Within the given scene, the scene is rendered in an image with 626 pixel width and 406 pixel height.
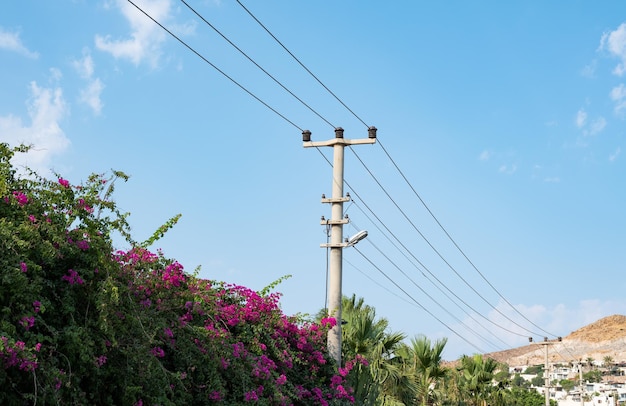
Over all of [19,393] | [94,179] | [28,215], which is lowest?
[19,393]

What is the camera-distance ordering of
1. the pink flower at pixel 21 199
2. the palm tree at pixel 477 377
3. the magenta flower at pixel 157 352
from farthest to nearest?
the palm tree at pixel 477 377, the magenta flower at pixel 157 352, the pink flower at pixel 21 199

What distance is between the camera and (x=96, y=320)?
8.84 metres

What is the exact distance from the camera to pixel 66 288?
8.77m

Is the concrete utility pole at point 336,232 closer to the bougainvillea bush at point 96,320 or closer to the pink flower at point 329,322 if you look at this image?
the pink flower at point 329,322

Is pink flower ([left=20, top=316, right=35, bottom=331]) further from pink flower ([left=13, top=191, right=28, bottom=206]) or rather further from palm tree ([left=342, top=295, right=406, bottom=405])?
palm tree ([left=342, top=295, right=406, bottom=405])

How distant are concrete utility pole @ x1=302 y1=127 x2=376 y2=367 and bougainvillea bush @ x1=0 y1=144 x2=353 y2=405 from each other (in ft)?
13.9

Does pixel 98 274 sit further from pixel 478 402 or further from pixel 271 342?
pixel 478 402

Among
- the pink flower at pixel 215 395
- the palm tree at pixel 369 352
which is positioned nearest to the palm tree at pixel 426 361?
the palm tree at pixel 369 352

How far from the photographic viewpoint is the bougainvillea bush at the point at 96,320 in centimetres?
798

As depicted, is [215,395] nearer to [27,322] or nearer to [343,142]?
[27,322]

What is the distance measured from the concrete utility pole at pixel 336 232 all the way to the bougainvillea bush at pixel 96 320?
4.22 metres

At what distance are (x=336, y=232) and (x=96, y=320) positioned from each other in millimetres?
9680

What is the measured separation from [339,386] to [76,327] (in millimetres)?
8472

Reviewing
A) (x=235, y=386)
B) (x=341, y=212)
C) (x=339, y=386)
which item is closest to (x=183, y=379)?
(x=235, y=386)
